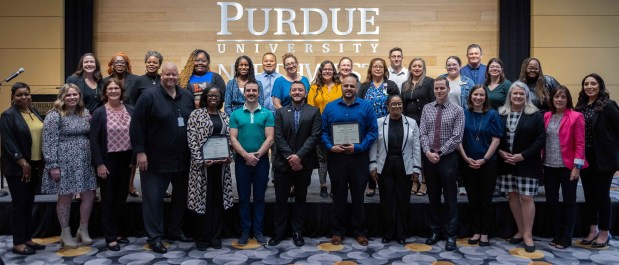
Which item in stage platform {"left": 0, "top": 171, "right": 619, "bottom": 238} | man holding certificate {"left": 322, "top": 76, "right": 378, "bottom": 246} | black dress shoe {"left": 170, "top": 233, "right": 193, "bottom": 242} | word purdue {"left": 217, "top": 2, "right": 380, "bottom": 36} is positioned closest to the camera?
man holding certificate {"left": 322, "top": 76, "right": 378, "bottom": 246}

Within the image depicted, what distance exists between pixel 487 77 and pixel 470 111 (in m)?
0.87

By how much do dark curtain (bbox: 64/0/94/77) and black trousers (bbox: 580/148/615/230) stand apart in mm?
7053

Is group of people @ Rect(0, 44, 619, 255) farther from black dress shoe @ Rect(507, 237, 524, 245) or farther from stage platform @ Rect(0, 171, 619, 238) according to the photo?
stage platform @ Rect(0, 171, 619, 238)

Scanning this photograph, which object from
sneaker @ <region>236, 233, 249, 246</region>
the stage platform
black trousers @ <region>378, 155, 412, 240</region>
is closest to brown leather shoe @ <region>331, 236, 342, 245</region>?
the stage platform

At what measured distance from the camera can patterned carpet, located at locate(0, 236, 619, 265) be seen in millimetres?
3746

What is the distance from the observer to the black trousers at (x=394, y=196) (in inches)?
163

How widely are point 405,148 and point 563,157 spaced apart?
4.22 feet

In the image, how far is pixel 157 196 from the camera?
3984 millimetres

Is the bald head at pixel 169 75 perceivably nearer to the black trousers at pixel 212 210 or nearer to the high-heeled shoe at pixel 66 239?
the black trousers at pixel 212 210

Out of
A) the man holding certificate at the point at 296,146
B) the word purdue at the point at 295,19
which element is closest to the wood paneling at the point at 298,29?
the word purdue at the point at 295,19

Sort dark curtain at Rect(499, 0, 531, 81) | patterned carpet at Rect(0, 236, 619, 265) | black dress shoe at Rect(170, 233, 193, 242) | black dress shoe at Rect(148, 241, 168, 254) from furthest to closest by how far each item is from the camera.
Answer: dark curtain at Rect(499, 0, 531, 81) < black dress shoe at Rect(170, 233, 193, 242) < black dress shoe at Rect(148, 241, 168, 254) < patterned carpet at Rect(0, 236, 619, 265)

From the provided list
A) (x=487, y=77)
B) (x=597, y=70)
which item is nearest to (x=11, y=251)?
(x=487, y=77)

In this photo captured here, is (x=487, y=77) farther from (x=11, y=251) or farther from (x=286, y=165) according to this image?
(x=11, y=251)

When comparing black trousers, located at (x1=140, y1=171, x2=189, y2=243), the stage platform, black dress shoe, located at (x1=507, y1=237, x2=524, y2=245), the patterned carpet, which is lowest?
the patterned carpet
